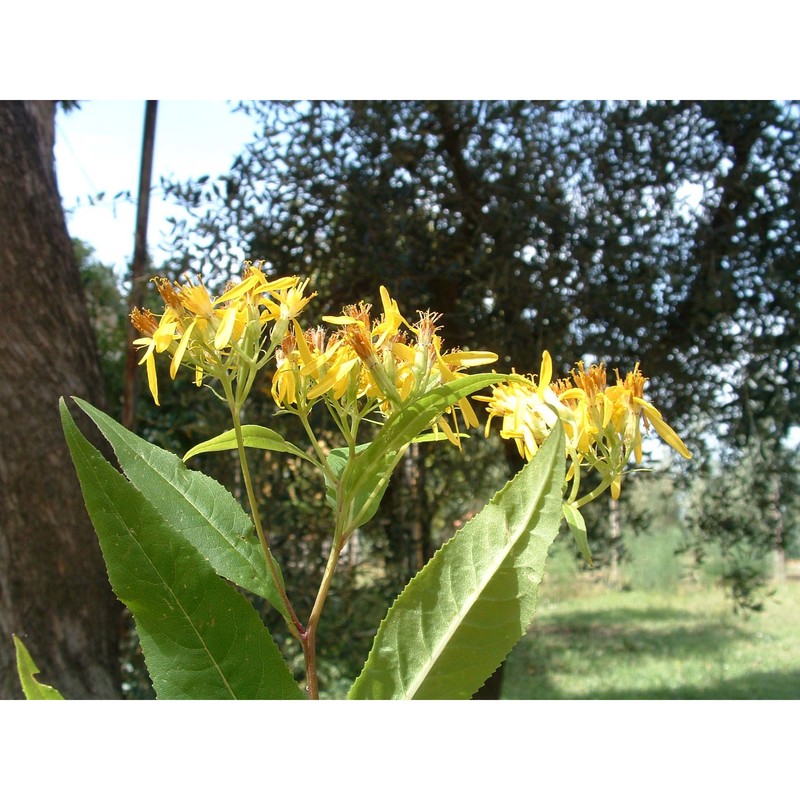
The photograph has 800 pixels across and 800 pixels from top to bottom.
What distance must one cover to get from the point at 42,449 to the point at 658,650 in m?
A: 2.03

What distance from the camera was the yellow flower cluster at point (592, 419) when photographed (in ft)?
1.17

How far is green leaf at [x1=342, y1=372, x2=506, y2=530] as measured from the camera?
301 mm

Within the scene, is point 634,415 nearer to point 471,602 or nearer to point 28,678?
point 471,602

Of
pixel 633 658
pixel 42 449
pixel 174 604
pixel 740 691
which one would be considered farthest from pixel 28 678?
pixel 633 658

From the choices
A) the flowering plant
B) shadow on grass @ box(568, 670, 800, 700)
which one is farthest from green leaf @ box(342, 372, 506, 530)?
shadow on grass @ box(568, 670, 800, 700)

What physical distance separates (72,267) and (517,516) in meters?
1.43

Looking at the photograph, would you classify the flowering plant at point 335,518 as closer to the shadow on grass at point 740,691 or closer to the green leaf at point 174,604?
the green leaf at point 174,604

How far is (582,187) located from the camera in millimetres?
1780

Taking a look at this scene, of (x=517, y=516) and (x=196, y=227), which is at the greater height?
(x=196, y=227)

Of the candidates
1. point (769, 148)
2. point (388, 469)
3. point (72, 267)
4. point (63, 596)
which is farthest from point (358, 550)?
point (388, 469)

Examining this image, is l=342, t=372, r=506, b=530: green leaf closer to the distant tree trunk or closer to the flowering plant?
the flowering plant

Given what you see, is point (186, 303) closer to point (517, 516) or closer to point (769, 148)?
point (517, 516)

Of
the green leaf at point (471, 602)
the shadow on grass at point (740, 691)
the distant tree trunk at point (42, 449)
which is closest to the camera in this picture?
the green leaf at point (471, 602)

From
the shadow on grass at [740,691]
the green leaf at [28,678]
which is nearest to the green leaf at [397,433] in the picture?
the green leaf at [28,678]
